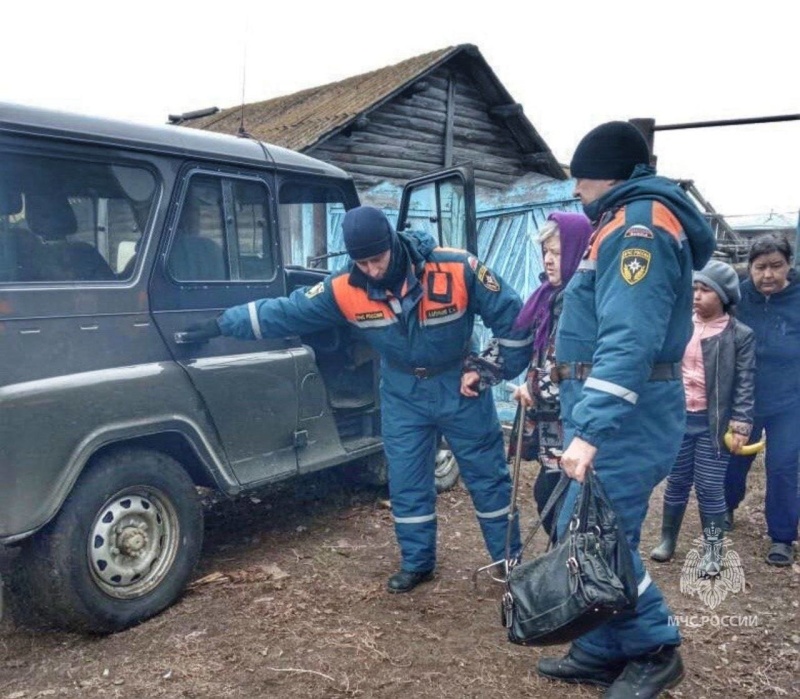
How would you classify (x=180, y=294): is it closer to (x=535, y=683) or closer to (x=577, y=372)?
(x=577, y=372)

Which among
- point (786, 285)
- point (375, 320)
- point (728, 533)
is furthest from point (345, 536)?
point (786, 285)

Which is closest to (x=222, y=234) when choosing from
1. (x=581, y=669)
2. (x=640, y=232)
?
(x=640, y=232)

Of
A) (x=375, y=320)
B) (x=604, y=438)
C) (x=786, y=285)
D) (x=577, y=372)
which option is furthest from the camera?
(x=786, y=285)

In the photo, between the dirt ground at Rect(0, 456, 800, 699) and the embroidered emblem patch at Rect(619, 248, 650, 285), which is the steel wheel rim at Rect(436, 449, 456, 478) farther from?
the embroidered emblem patch at Rect(619, 248, 650, 285)

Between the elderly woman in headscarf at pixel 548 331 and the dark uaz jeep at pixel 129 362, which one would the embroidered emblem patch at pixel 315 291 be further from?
the elderly woman in headscarf at pixel 548 331

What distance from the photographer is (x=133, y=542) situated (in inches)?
129

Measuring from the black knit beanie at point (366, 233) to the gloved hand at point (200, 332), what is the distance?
791 mm

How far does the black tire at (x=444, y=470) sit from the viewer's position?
5352 mm

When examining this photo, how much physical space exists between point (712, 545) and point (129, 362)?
313 cm

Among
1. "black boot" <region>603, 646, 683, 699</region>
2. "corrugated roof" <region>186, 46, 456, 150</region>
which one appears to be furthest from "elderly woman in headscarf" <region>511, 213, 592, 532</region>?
"corrugated roof" <region>186, 46, 456, 150</region>

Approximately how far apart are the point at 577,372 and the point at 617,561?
0.68m

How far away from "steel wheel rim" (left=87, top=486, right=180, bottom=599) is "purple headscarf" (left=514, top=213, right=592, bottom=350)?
1874mm

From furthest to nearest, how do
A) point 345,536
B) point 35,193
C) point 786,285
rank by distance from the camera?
1. point 345,536
2. point 786,285
3. point 35,193

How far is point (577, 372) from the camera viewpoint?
273cm
